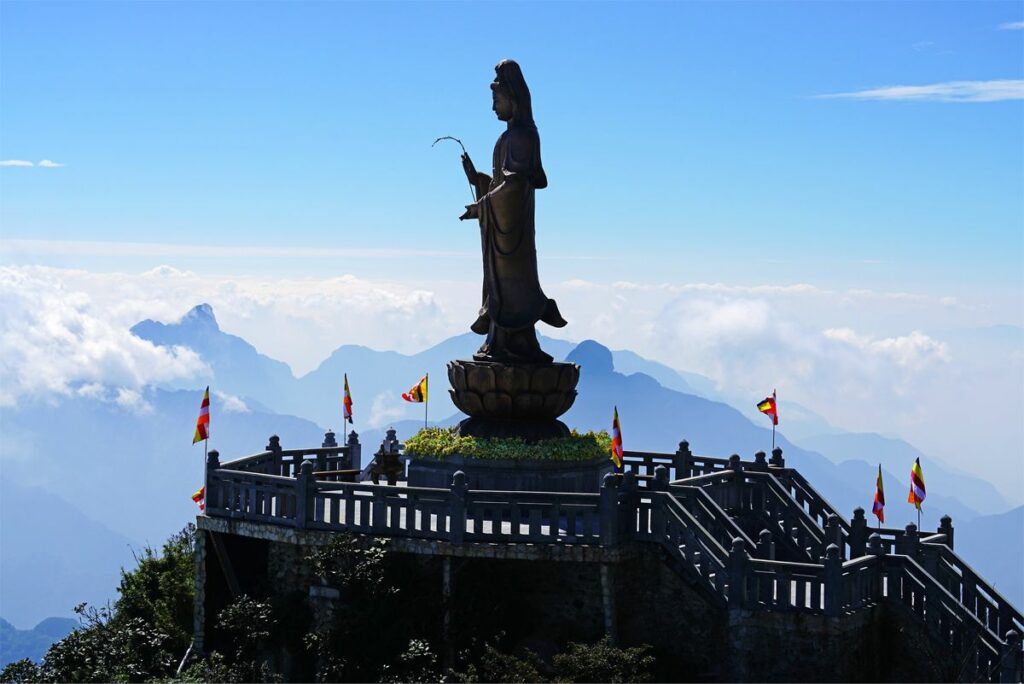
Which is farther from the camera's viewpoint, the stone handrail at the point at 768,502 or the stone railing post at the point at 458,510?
the stone handrail at the point at 768,502

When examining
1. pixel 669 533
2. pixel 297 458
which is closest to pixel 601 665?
pixel 669 533

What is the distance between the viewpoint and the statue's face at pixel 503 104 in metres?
28.8

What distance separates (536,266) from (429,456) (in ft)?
15.5

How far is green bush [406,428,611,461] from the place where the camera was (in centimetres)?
2706

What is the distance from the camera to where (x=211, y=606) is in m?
26.9

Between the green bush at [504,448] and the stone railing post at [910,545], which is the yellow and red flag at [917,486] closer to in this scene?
the stone railing post at [910,545]

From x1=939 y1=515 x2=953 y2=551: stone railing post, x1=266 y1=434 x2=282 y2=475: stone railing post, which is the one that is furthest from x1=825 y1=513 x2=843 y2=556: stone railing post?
x1=266 y1=434 x2=282 y2=475: stone railing post

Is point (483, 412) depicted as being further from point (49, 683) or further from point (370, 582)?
point (49, 683)

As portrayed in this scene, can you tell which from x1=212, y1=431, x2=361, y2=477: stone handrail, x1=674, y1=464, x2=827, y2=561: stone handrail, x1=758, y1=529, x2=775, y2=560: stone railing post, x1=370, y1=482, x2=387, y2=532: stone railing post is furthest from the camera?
x1=212, y1=431, x2=361, y2=477: stone handrail

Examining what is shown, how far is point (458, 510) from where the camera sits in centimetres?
2436

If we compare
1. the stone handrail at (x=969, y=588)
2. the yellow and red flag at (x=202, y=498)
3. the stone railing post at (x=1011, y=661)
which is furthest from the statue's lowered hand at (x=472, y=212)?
the stone railing post at (x=1011, y=661)

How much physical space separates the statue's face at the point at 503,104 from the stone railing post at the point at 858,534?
10.9 m

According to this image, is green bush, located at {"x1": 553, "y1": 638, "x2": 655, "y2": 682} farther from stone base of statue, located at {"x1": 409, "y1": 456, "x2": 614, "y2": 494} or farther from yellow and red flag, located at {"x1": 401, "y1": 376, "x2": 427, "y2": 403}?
yellow and red flag, located at {"x1": 401, "y1": 376, "x2": 427, "y2": 403}

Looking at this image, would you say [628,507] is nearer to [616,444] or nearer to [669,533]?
[669,533]
